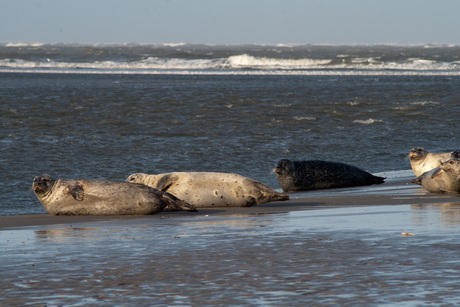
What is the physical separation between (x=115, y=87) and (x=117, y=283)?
2439 centimetres

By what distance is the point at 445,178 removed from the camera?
8.38 m

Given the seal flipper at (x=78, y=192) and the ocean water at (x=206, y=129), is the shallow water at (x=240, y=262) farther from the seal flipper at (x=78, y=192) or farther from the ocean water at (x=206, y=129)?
the ocean water at (x=206, y=129)

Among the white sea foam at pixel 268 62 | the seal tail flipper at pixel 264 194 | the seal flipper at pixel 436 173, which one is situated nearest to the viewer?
the seal tail flipper at pixel 264 194

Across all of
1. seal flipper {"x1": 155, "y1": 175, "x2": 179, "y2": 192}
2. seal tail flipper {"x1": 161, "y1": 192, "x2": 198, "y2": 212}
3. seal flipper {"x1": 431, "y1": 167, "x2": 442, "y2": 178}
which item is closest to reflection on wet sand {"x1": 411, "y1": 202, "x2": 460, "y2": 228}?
seal flipper {"x1": 431, "y1": 167, "x2": 442, "y2": 178}

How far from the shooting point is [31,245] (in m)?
5.27

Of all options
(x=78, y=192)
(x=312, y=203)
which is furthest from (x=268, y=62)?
(x=78, y=192)

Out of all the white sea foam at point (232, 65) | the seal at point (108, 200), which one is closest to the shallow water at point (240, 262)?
the seal at point (108, 200)

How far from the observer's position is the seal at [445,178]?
8.23 m

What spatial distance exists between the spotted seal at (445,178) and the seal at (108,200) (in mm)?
2974

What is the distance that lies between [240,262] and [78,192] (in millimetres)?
3248

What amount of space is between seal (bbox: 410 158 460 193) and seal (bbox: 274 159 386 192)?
1.69 m

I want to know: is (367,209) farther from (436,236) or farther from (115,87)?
(115,87)

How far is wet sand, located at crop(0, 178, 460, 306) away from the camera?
11.9 ft

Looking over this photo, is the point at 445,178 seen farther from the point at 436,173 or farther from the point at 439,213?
the point at 439,213
